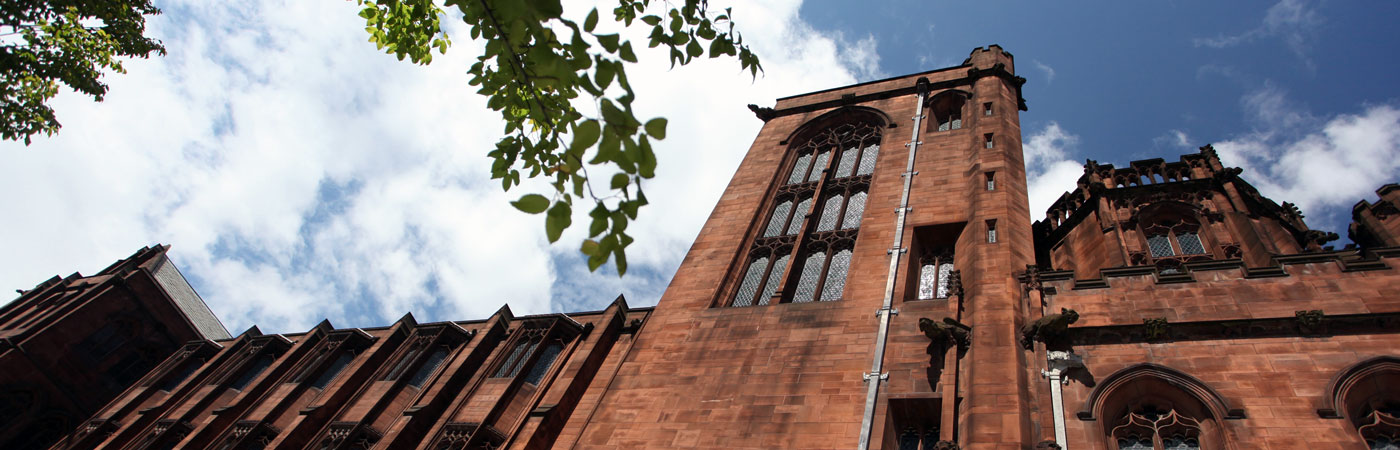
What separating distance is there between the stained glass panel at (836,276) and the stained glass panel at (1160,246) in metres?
7.05

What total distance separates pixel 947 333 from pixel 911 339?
3.46 ft

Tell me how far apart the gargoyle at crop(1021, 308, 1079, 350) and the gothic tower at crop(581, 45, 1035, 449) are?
0.95 feet

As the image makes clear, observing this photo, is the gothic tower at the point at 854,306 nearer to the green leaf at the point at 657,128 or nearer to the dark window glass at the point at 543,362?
the dark window glass at the point at 543,362

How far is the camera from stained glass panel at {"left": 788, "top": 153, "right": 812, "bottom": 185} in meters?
24.9

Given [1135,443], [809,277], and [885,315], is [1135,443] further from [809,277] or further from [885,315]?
[809,277]

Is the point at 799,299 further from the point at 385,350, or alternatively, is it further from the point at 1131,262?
the point at 385,350

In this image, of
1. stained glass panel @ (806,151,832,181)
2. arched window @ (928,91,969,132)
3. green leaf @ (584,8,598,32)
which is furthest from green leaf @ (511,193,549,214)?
arched window @ (928,91,969,132)

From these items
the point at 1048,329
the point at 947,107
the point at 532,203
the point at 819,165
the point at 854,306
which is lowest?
the point at 532,203

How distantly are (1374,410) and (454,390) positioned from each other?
17.1m

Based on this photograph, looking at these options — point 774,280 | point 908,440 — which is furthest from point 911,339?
point 774,280

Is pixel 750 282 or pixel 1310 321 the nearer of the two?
pixel 1310 321

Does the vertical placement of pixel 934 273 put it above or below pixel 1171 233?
below

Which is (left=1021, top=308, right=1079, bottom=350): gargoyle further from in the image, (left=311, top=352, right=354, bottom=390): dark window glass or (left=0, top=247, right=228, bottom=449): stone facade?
(left=0, top=247, right=228, bottom=449): stone facade

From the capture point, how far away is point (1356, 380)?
9.70m
